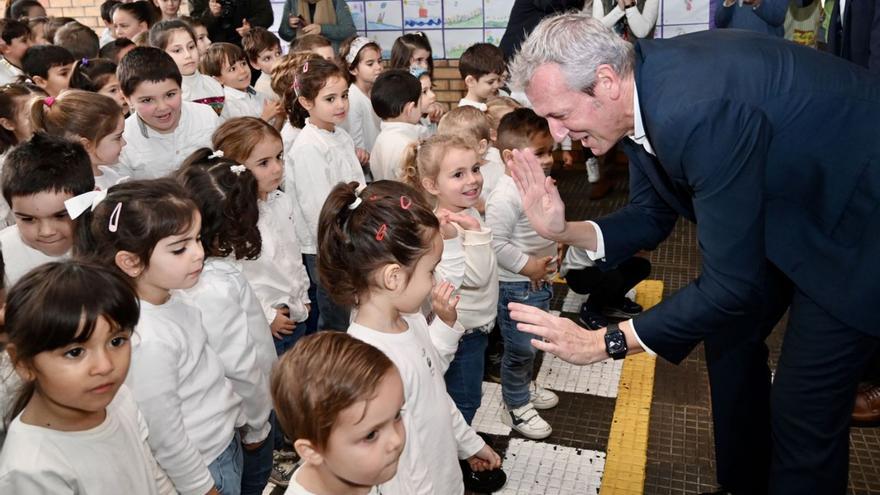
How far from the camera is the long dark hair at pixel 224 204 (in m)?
2.38

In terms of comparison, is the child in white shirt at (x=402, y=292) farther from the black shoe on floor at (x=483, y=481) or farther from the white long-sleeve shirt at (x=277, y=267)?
the white long-sleeve shirt at (x=277, y=267)

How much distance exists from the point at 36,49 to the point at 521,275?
3348 millimetres

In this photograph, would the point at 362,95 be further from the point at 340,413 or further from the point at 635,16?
the point at 340,413

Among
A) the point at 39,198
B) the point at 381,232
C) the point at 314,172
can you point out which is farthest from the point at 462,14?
the point at 381,232

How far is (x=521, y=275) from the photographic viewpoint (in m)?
3.10

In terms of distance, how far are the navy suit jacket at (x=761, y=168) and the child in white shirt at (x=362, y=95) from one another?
8.75 ft

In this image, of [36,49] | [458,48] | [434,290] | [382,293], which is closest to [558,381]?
[434,290]

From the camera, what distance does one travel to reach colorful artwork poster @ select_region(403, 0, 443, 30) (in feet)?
22.6

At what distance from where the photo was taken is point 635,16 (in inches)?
223

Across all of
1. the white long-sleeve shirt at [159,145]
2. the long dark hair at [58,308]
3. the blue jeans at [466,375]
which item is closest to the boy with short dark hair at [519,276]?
the blue jeans at [466,375]

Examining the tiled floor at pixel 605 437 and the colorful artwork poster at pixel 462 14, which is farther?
the colorful artwork poster at pixel 462 14

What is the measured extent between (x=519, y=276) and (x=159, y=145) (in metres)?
1.82

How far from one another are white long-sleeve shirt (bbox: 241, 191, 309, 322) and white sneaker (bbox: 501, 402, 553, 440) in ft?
3.16

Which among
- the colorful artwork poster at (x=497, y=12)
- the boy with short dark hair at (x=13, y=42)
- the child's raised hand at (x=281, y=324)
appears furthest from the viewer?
the colorful artwork poster at (x=497, y=12)
